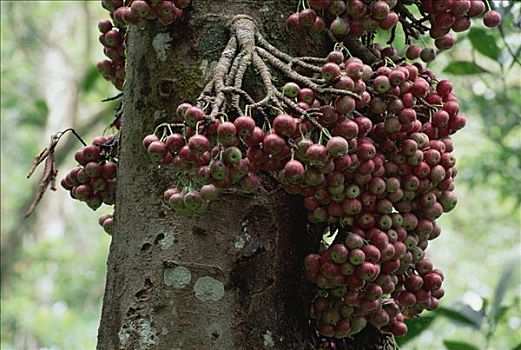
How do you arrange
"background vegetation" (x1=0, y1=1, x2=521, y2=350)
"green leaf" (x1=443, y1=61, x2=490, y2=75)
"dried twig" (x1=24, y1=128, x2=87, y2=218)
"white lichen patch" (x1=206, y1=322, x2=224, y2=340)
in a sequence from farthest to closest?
"background vegetation" (x1=0, y1=1, x2=521, y2=350)
"green leaf" (x1=443, y1=61, x2=490, y2=75)
"dried twig" (x1=24, y1=128, x2=87, y2=218)
"white lichen patch" (x1=206, y1=322, x2=224, y2=340)

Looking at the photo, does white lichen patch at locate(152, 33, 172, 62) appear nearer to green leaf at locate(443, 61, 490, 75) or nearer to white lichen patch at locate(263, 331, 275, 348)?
white lichen patch at locate(263, 331, 275, 348)

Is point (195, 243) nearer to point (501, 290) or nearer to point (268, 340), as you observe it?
point (268, 340)

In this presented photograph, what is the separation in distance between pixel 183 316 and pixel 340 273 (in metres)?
0.27

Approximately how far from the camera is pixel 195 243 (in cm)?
120

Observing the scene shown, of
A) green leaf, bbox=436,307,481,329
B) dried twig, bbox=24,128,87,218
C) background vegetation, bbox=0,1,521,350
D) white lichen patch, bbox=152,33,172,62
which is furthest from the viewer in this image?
background vegetation, bbox=0,1,521,350

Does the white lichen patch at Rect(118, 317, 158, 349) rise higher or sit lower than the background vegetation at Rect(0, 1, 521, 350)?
lower

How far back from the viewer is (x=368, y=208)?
1.25 meters

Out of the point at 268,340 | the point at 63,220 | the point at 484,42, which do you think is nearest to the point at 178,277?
the point at 268,340

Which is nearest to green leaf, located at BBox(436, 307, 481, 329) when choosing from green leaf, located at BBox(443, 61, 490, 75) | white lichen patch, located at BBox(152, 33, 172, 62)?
green leaf, located at BBox(443, 61, 490, 75)

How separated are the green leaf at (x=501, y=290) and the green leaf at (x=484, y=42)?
73cm

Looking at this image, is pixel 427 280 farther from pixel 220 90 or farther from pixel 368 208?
pixel 220 90

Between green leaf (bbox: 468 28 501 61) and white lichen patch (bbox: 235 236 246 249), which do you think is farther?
green leaf (bbox: 468 28 501 61)

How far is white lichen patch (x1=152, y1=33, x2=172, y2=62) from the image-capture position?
1.31 m

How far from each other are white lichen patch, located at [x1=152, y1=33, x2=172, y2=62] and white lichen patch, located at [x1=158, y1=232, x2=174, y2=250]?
311mm
